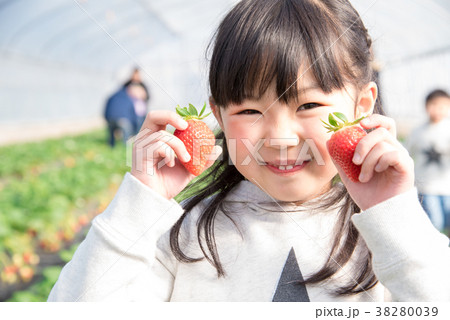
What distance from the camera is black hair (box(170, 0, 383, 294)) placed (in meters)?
0.72

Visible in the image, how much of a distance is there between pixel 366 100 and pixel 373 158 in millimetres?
178

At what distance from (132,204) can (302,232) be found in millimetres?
292

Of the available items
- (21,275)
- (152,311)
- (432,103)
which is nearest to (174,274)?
(152,311)

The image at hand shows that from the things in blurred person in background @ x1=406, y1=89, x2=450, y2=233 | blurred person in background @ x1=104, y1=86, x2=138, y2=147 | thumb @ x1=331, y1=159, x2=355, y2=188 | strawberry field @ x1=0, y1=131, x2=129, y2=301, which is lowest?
blurred person in background @ x1=104, y1=86, x2=138, y2=147

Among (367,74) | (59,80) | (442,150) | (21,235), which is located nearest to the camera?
(367,74)

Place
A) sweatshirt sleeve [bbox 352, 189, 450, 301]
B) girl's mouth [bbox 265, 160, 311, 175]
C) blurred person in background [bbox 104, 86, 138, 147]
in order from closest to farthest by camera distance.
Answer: sweatshirt sleeve [bbox 352, 189, 450, 301]
girl's mouth [bbox 265, 160, 311, 175]
blurred person in background [bbox 104, 86, 138, 147]

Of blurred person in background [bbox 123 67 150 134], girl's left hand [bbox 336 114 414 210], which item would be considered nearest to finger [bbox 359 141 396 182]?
girl's left hand [bbox 336 114 414 210]

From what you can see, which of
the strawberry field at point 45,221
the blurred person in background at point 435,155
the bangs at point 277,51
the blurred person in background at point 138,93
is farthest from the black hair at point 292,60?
the blurred person in background at point 138,93

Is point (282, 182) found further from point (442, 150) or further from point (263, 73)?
point (442, 150)

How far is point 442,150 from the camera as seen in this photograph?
2119 millimetres

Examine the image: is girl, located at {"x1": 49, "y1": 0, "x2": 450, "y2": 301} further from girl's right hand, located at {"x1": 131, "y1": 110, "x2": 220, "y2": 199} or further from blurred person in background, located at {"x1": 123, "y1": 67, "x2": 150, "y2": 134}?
blurred person in background, located at {"x1": 123, "y1": 67, "x2": 150, "y2": 134}

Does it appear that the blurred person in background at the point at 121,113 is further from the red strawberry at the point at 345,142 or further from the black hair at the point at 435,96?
the red strawberry at the point at 345,142

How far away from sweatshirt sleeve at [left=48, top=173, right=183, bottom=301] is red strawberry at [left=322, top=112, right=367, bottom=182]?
244mm

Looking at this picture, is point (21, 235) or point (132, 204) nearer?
point (132, 204)
